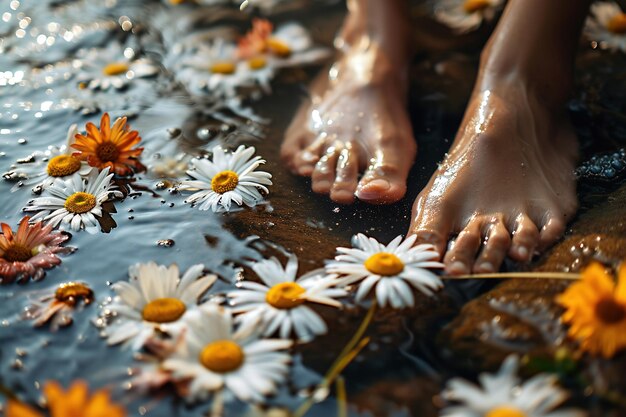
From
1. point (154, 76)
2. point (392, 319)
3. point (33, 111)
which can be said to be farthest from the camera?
point (154, 76)

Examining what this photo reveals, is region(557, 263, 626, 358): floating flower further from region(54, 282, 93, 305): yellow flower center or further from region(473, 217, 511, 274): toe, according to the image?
region(54, 282, 93, 305): yellow flower center

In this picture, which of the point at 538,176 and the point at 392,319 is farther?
the point at 538,176

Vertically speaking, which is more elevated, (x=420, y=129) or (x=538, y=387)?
(x=538, y=387)

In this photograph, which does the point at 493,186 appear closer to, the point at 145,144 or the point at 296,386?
the point at 296,386

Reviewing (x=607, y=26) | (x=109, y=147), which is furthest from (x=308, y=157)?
(x=607, y=26)

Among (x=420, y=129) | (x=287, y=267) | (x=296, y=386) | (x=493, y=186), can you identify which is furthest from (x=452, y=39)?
(x=296, y=386)

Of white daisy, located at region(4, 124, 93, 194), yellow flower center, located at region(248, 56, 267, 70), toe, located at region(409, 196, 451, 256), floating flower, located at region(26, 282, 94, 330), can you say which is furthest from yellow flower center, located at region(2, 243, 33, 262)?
yellow flower center, located at region(248, 56, 267, 70)

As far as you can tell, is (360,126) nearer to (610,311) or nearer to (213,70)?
(213,70)
